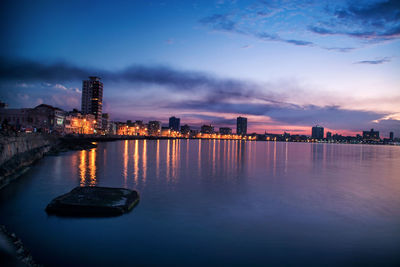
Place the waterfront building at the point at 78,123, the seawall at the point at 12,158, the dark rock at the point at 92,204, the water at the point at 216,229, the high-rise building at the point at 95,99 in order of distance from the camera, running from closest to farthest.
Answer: the water at the point at 216,229 → the dark rock at the point at 92,204 → the seawall at the point at 12,158 → the waterfront building at the point at 78,123 → the high-rise building at the point at 95,99

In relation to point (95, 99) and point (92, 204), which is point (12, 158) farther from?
point (95, 99)

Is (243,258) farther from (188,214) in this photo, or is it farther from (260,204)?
(260,204)

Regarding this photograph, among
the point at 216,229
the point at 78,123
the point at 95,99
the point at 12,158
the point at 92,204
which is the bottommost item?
the point at 216,229

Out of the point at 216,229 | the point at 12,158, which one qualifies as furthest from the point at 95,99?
the point at 216,229

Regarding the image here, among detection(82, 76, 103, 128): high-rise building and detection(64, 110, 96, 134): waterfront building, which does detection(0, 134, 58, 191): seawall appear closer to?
detection(64, 110, 96, 134): waterfront building

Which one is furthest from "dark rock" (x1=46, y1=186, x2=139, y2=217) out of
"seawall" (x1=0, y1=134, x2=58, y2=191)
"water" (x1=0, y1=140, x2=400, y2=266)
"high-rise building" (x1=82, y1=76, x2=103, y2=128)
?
"high-rise building" (x1=82, y1=76, x2=103, y2=128)

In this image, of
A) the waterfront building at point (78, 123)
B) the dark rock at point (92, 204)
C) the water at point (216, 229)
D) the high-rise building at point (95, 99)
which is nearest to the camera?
the water at point (216, 229)

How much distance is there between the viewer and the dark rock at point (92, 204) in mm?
12125

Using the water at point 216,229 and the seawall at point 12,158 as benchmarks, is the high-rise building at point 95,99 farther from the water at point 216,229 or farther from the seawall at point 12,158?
the water at point 216,229

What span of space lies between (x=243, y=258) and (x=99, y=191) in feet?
29.7

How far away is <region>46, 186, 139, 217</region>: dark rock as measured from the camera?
12.1m

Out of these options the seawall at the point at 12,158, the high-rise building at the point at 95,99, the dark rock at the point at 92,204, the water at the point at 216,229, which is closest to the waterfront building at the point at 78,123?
the high-rise building at the point at 95,99

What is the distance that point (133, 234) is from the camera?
416 inches

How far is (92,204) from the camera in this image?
12.4 m
